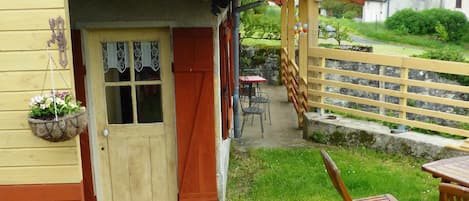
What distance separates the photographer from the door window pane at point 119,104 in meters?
4.87

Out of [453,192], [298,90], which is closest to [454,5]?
[298,90]

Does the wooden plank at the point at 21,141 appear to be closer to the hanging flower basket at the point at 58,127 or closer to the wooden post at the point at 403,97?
the hanging flower basket at the point at 58,127

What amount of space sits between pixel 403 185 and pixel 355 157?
116 centimetres

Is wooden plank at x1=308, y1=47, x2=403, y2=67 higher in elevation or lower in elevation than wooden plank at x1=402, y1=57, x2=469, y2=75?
higher

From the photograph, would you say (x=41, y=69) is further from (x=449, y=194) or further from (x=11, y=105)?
(x=449, y=194)

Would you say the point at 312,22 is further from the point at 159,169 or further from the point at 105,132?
the point at 105,132

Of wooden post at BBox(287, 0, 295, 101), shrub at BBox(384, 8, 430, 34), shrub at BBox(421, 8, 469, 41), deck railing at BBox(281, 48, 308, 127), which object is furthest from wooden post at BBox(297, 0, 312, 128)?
shrub at BBox(384, 8, 430, 34)

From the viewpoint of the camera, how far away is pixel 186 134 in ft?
16.3

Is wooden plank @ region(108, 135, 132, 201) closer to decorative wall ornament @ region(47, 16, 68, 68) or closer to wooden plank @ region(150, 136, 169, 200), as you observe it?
wooden plank @ region(150, 136, 169, 200)

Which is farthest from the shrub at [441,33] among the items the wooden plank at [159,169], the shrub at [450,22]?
the wooden plank at [159,169]

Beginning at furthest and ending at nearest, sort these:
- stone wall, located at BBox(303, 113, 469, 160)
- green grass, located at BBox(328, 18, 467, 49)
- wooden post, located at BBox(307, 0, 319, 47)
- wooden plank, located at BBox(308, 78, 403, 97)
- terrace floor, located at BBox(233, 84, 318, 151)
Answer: green grass, located at BBox(328, 18, 467, 49) → wooden post, located at BBox(307, 0, 319, 47) → terrace floor, located at BBox(233, 84, 318, 151) → wooden plank, located at BBox(308, 78, 403, 97) → stone wall, located at BBox(303, 113, 469, 160)

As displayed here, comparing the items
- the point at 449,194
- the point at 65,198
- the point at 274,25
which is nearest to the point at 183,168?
the point at 65,198

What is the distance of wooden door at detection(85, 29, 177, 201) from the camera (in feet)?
15.7

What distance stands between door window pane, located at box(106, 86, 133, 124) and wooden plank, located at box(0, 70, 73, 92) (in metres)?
1.67
